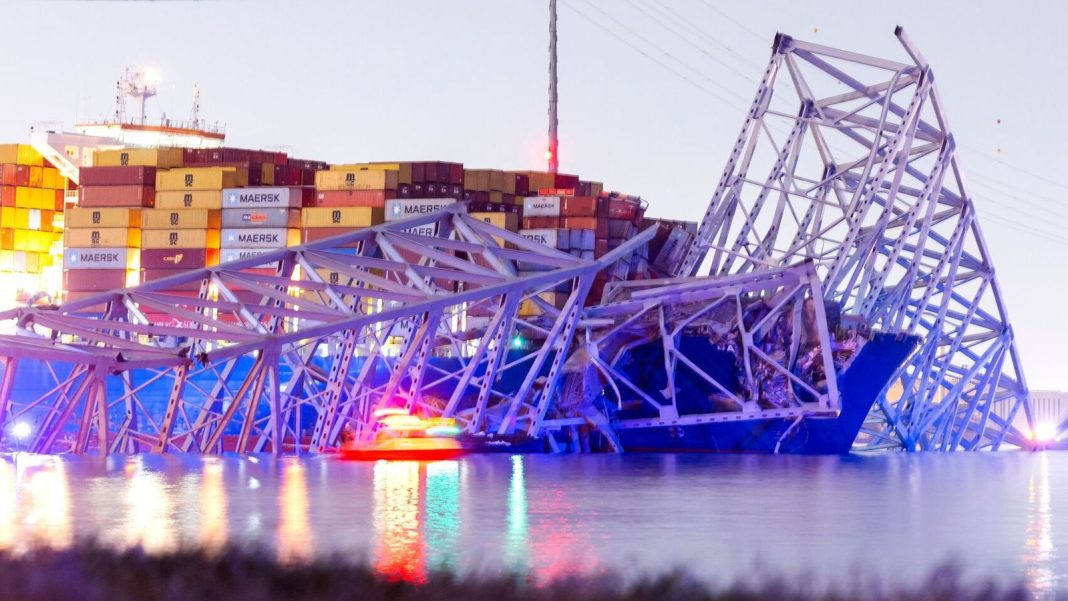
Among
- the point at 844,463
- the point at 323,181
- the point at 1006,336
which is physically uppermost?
the point at 323,181

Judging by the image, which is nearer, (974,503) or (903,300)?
(974,503)

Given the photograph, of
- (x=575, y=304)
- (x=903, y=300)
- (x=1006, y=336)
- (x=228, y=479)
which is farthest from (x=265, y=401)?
(x=228, y=479)

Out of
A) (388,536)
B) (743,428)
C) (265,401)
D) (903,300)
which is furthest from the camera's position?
(265,401)

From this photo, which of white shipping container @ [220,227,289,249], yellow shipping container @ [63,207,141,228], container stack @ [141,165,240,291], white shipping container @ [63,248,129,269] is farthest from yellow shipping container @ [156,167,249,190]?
white shipping container @ [63,248,129,269]

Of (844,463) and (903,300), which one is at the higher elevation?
(903,300)

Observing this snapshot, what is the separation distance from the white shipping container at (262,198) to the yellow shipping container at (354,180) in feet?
7.11

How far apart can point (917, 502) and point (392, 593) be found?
96.9ft

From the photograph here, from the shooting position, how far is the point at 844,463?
71.6 meters

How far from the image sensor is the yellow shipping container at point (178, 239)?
367 ft

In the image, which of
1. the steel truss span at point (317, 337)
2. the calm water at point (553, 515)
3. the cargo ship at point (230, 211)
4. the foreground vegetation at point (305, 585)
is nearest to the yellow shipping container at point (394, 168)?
the cargo ship at point (230, 211)

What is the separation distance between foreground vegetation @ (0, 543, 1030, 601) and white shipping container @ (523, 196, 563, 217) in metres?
86.8

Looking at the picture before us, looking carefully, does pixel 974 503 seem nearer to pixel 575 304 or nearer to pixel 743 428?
pixel 575 304

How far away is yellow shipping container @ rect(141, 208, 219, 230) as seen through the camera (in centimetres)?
11167

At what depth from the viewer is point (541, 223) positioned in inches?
4186
